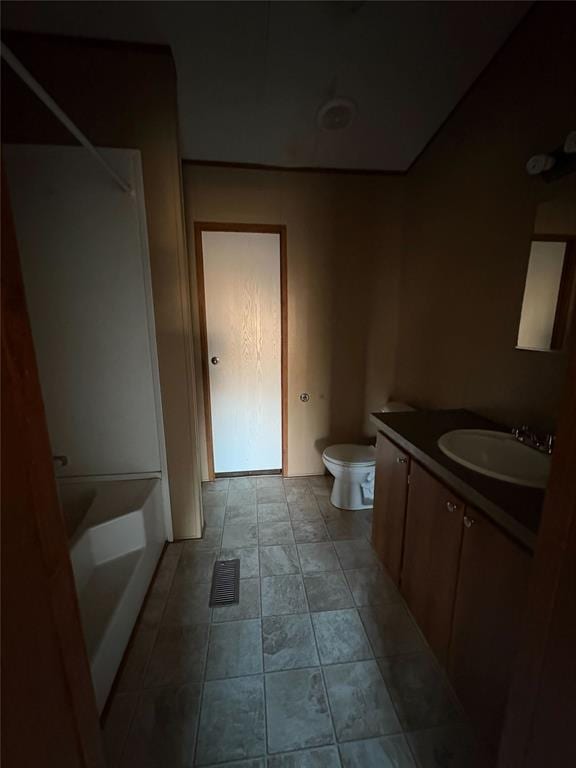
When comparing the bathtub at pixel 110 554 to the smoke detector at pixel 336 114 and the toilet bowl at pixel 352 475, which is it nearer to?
the toilet bowl at pixel 352 475

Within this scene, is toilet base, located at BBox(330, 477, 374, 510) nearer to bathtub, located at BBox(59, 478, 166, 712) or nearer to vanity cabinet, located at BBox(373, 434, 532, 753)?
vanity cabinet, located at BBox(373, 434, 532, 753)

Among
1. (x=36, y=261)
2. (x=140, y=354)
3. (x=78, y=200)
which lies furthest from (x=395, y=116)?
(x=36, y=261)

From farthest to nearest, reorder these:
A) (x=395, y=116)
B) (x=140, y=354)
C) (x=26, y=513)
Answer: (x=395, y=116) → (x=140, y=354) → (x=26, y=513)

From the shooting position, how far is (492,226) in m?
1.60

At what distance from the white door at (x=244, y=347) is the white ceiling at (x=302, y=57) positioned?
0.68m

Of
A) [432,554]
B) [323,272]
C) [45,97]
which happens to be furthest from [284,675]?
[323,272]

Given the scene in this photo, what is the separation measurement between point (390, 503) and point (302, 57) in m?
2.29

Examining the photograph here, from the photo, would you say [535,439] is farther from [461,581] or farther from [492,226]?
[492,226]

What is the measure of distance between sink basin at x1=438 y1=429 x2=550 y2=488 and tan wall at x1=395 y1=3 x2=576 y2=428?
0.58 feet

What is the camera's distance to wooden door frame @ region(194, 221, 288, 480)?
2.38 metres

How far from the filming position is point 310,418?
276 centimetres

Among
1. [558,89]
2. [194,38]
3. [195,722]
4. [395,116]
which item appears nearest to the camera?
[195,722]

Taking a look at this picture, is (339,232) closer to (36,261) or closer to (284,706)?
(36,261)

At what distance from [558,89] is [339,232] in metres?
1.39
